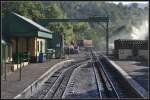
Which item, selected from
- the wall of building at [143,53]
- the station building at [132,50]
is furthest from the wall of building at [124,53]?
the wall of building at [143,53]

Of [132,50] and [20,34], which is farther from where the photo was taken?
[132,50]

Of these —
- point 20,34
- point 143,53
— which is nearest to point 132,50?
point 143,53

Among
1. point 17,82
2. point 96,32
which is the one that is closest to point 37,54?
point 17,82

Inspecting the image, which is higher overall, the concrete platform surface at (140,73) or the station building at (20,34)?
the station building at (20,34)

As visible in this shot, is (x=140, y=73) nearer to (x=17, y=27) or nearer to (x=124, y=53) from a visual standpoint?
(x=17, y=27)

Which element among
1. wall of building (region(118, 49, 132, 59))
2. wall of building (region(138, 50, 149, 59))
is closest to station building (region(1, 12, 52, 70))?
wall of building (region(118, 49, 132, 59))


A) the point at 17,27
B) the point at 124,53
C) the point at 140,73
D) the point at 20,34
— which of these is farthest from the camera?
the point at 124,53

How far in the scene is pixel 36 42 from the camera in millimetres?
36938

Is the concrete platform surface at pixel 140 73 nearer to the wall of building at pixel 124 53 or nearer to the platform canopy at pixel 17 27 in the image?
the platform canopy at pixel 17 27

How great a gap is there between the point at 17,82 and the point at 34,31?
15.8 metres

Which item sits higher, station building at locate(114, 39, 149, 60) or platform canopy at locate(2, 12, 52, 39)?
platform canopy at locate(2, 12, 52, 39)

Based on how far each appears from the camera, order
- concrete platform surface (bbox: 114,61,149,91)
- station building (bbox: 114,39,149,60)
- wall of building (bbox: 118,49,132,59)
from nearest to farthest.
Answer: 1. concrete platform surface (bbox: 114,61,149,91)
2. station building (bbox: 114,39,149,60)
3. wall of building (bbox: 118,49,132,59)

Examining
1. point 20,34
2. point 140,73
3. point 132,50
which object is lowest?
point 140,73

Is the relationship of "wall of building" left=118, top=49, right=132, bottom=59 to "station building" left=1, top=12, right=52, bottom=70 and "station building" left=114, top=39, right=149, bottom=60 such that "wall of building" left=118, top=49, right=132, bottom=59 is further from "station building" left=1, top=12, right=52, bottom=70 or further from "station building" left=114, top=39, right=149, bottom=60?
"station building" left=1, top=12, right=52, bottom=70
